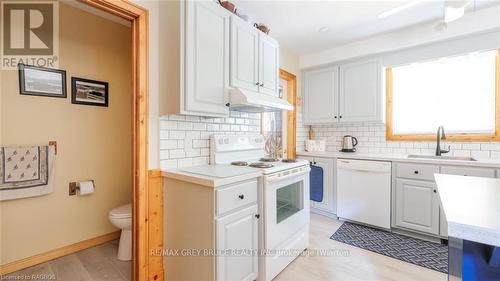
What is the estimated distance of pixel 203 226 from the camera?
1.45 m

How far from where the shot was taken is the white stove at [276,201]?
1.72m

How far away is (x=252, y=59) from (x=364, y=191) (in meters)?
2.07

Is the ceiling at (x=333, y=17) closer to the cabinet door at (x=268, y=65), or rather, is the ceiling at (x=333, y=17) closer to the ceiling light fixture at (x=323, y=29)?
the ceiling light fixture at (x=323, y=29)

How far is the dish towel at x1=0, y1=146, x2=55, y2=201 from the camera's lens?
1.89 metres

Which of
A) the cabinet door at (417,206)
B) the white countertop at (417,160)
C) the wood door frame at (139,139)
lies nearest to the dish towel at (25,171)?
the wood door frame at (139,139)

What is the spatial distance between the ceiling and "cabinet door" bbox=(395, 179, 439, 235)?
1778mm

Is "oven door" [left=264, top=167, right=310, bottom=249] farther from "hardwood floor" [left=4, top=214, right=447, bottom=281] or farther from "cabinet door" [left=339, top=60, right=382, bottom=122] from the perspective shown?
"cabinet door" [left=339, top=60, right=382, bottom=122]

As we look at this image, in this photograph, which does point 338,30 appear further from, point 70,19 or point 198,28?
point 70,19

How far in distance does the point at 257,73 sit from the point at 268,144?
115 centimetres

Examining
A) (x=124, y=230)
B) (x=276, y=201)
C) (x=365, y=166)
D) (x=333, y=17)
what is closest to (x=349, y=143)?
(x=365, y=166)

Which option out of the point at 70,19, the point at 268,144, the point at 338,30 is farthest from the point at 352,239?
the point at 70,19

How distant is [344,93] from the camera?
322cm

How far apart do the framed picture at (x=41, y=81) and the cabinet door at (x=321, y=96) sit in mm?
3040

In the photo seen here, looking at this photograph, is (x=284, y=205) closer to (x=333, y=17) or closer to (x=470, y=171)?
(x=470, y=171)
